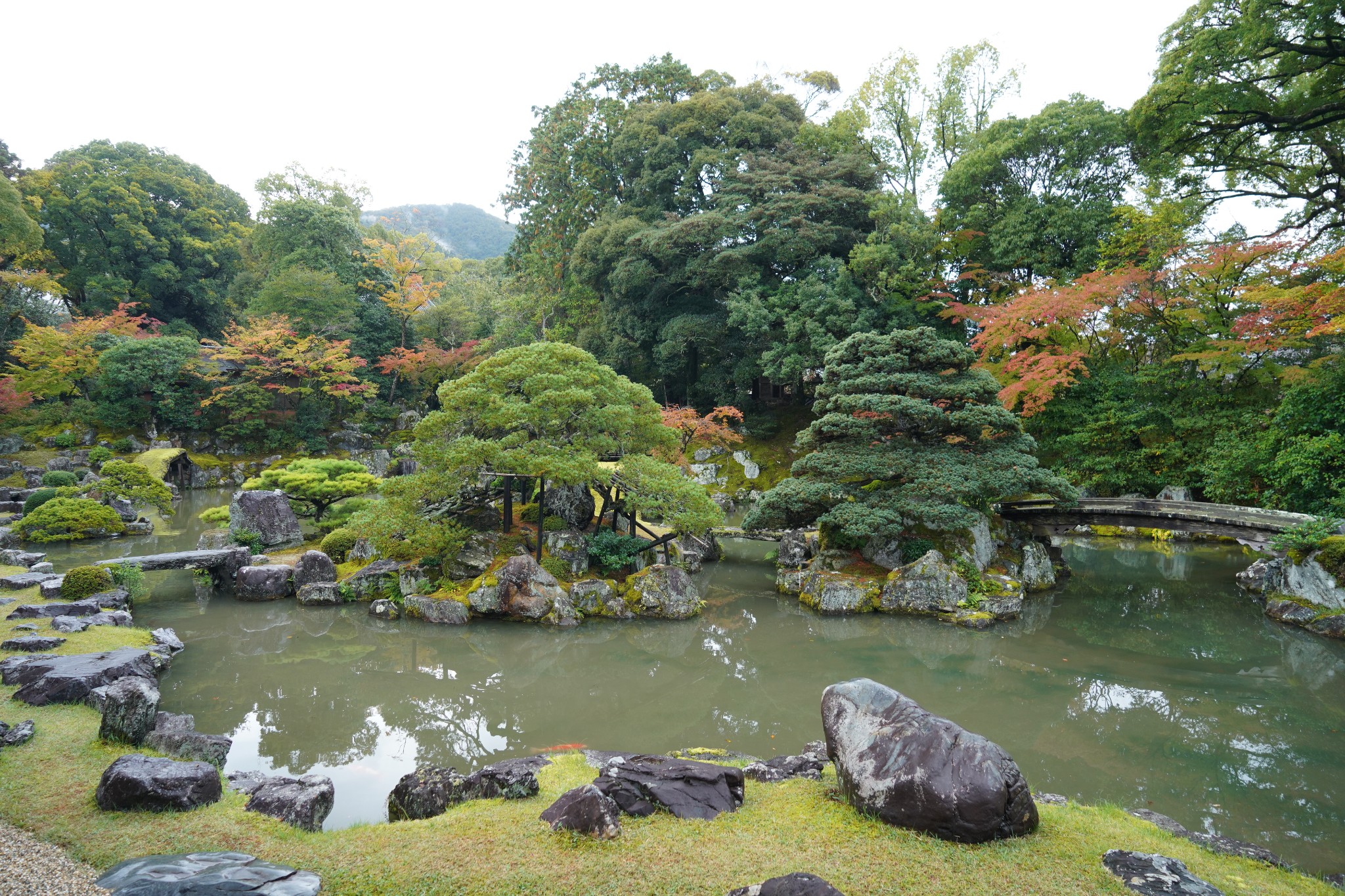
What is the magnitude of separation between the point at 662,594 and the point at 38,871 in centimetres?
853

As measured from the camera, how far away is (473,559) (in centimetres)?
1164

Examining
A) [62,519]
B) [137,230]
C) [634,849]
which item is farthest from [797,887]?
[137,230]

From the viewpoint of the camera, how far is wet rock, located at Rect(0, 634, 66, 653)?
281 inches

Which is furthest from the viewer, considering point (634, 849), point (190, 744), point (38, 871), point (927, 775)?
point (190, 744)

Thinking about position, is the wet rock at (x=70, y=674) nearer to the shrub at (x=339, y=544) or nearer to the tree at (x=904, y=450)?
the shrub at (x=339, y=544)

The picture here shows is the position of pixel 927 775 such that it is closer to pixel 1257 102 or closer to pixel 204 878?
pixel 204 878

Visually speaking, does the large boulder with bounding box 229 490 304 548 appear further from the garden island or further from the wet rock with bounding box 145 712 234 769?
the wet rock with bounding box 145 712 234 769

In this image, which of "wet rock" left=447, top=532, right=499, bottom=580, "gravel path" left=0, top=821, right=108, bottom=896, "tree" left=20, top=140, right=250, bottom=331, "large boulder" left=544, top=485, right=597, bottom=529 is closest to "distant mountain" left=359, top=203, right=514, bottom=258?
"tree" left=20, top=140, right=250, bottom=331

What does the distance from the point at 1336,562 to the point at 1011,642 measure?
537 cm

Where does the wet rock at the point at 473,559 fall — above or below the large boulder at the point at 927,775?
below

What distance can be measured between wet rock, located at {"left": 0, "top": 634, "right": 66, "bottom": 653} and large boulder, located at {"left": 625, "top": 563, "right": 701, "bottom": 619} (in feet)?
24.3

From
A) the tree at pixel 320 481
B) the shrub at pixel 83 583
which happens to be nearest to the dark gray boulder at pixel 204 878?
the shrub at pixel 83 583

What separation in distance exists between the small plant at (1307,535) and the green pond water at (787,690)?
1.36 metres

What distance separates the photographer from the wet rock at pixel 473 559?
453 inches
